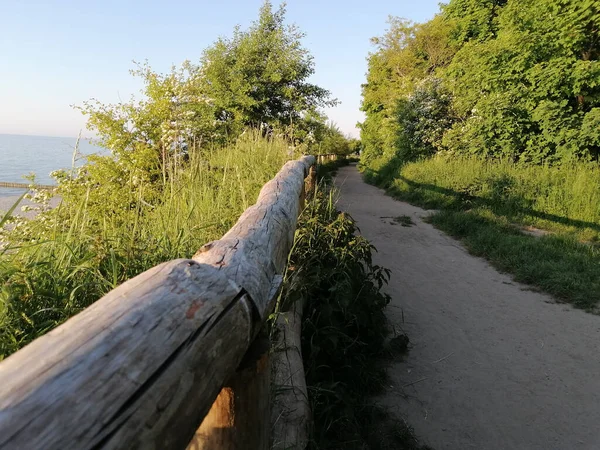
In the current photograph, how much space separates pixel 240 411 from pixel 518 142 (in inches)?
474

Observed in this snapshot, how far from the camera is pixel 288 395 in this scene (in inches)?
86.0

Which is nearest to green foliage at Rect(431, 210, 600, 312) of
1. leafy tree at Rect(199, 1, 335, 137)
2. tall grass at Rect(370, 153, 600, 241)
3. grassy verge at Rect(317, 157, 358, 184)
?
tall grass at Rect(370, 153, 600, 241)

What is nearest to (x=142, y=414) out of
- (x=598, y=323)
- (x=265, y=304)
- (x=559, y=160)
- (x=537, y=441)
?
(x=265, y=304)

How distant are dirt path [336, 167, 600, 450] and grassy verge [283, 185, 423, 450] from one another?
22 cm

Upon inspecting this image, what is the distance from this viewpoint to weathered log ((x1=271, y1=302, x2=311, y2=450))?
Answer: 76.4 inches

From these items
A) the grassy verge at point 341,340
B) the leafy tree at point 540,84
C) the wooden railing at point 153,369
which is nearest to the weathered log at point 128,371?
the wooden railing at point 153,369

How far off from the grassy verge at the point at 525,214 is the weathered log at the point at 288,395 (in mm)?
3967

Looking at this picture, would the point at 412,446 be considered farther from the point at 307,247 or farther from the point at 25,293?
the point at 25,293

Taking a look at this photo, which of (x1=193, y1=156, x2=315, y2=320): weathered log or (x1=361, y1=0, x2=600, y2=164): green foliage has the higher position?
(x1=361, y1=0, x2=600, y2=164): green foliage

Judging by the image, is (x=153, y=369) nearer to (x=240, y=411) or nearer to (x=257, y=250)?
(x=240, y=411)

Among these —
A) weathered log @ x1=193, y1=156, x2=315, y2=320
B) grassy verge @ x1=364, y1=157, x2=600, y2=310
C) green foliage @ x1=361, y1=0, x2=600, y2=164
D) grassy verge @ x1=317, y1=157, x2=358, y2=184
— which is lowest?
grassy verge @ x1=317, y1=157, x2=358, y2=184

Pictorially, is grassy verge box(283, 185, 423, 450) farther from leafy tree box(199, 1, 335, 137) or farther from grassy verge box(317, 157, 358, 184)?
leafy tree box(199, 1, 335, 137)

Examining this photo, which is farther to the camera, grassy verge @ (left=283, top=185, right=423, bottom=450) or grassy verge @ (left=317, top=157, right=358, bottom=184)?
grassy verge @ (left=317, top=157, right=358, bottom=184)

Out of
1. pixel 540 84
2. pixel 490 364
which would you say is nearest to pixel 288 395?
pixel 490 364
